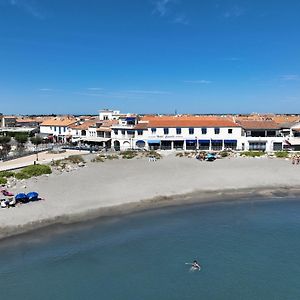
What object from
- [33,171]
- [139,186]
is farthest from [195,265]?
[33,171]

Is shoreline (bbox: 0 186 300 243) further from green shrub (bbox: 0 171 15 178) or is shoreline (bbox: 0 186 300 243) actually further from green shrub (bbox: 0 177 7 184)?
green shrub (bbox: 0 171 15 178)

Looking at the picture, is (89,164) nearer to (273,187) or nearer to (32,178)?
(32,178)

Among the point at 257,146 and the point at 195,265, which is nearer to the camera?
the point at 195,265

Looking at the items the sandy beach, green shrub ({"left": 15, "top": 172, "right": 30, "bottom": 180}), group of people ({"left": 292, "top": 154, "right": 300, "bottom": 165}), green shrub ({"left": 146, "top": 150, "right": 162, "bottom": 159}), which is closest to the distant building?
green shrub ({"left": 146, "top": 150, "right": 162, "bottom": 159})

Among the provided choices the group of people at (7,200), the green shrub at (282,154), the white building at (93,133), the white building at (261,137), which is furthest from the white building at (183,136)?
the group of people at (7,200)

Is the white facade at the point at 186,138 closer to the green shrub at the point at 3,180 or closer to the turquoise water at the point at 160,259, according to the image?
the green shrub at the point at 3,180

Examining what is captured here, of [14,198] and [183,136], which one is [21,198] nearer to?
[14,198]

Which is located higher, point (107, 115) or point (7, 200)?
point (107, 115)
